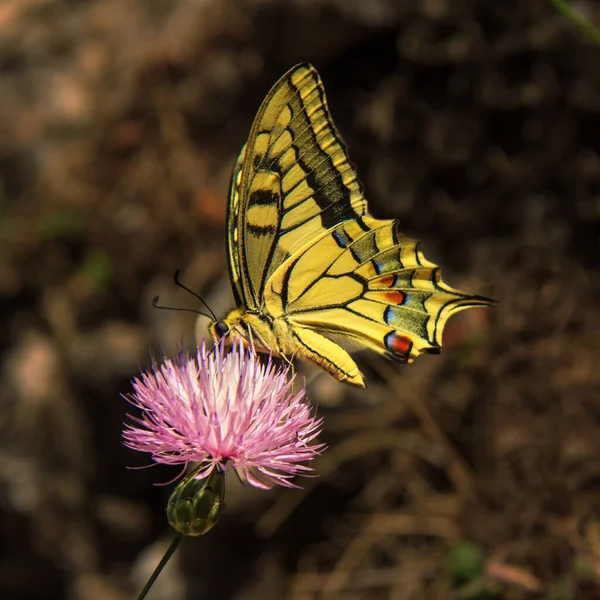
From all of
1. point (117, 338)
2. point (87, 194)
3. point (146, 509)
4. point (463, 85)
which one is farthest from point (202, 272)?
point (463, 85)

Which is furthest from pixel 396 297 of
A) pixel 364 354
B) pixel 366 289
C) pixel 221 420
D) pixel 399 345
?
pixel 364 354

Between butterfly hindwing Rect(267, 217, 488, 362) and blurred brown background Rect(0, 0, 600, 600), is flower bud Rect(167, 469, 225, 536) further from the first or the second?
blurred brown background Rect(0, 0, 600, 600)

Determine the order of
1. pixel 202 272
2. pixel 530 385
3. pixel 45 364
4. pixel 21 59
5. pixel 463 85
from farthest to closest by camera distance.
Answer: pixel 21 59 → pixel 45 364 → pixel 202 272 → pixel 463 85 → pixel 530 385

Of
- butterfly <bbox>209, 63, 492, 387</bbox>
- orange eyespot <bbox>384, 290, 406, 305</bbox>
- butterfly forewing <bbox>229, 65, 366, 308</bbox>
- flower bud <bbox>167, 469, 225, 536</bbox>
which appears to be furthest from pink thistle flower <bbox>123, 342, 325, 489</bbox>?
orange eyespot <bbox>384, 290, 406, 305</bbox>

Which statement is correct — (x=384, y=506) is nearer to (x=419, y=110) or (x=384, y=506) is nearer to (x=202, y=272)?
(x=202, y=272)

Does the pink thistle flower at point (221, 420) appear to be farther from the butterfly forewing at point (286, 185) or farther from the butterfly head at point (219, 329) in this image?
the butterfly forewing at point (286, 185)

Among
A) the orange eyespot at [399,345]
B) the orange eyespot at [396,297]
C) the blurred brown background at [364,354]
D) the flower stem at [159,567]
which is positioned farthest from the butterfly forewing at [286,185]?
the blurred brown background at [364,354]
